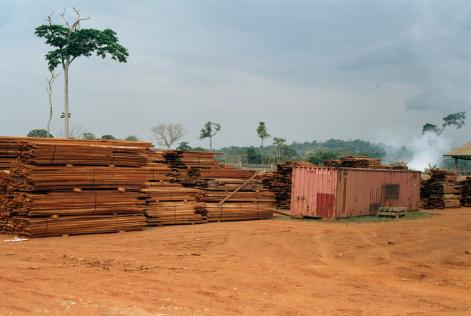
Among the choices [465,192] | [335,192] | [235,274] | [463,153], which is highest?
[463,153]

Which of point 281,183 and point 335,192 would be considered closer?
point 335,192

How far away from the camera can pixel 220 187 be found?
800 inches

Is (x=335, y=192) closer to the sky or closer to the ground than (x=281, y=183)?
closer to the ground

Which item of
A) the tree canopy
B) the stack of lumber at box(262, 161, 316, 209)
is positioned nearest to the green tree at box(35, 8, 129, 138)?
the tree canopy

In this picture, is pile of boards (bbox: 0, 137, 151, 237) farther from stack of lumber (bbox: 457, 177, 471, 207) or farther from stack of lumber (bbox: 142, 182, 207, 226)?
stack of lumber (bbox: 457, 177, 471, 207)

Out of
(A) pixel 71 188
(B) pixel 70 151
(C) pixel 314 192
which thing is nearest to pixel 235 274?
(A) pixel 71 188

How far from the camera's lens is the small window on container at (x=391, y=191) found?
24.7m

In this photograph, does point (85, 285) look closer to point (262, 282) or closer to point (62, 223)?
point (262, 282)

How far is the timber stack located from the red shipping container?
496 cm

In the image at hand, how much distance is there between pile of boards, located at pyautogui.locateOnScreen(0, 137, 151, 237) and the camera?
1359 centimetres

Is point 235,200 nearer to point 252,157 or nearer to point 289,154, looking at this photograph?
point 252,157

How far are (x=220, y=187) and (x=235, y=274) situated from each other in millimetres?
10626

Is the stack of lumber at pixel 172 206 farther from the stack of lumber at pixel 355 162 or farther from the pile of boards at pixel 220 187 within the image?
the stack of lumber at pixel 355 162

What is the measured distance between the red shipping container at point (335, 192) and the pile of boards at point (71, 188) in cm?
839
